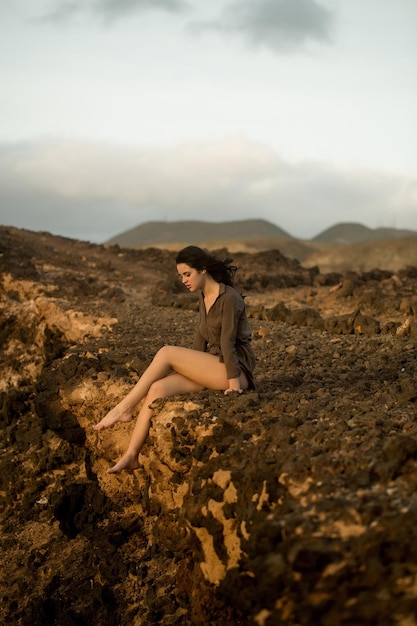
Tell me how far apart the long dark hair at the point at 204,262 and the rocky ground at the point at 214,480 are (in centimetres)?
93

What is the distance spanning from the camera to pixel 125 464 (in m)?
5.37

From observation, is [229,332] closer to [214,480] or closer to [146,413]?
[146,413]

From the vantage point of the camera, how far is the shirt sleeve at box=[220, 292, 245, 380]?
5.45m

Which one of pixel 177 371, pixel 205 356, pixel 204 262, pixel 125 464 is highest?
pixel 204 262

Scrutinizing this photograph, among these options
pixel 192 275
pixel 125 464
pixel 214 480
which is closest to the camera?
pixel 214 480

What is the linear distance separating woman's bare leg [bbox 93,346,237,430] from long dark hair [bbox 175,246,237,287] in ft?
1.95

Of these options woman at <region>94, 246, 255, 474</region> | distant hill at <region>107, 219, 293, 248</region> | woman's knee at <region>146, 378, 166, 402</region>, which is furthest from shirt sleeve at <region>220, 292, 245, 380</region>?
distant hill at <region>107, 219, 293, 248</region>

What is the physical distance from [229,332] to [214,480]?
4.08ft

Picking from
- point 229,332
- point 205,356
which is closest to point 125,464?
point 205,356

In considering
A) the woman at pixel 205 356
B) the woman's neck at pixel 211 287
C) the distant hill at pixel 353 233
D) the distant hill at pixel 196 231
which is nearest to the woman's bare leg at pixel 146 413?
the woman at pixel 205 356

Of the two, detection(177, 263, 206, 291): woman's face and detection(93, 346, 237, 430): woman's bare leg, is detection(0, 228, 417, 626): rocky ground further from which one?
detection(177, 263, 206, 291): woman's face

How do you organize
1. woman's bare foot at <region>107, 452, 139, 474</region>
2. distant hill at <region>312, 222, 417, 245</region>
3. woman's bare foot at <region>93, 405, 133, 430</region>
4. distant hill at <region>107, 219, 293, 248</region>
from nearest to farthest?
1. woman's bare foot at <region>107, 452, 139, 474</region>
2. woman's bare foot at <region>93, 405, 133, 430</region>
3. distant hill at <region>107, 219, 293, 248</region>
4. distant hill at <region>312, 222, 417, 245</region>

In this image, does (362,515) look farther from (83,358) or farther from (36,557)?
(83,358)

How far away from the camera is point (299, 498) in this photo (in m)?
3.92
